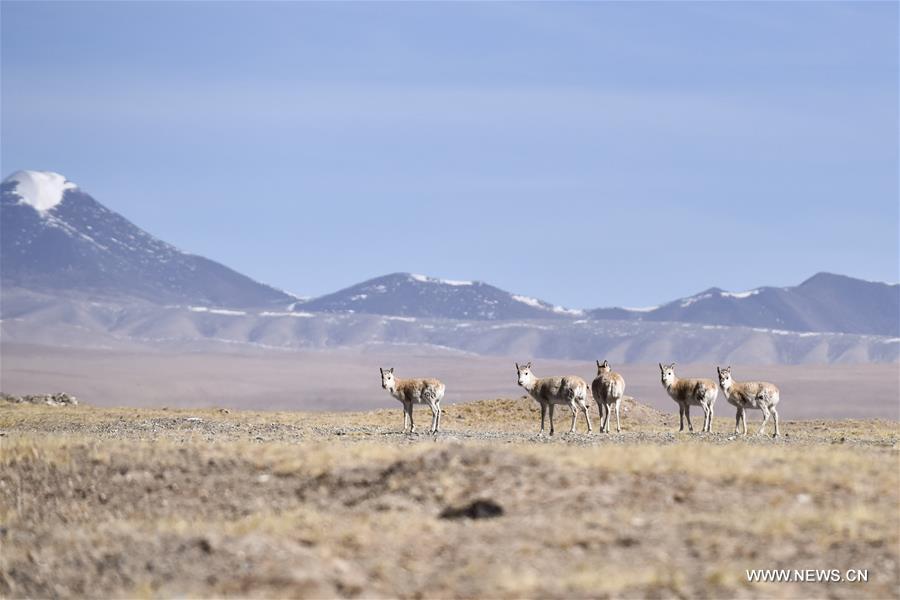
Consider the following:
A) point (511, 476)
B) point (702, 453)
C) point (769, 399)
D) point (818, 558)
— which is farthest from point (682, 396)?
point (818, 558)

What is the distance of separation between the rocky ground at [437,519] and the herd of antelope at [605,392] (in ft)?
Answer: 53.4

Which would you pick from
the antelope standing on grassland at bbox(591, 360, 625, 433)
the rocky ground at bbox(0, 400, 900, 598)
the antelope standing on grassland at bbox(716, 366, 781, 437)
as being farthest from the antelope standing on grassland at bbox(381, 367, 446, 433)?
the rocky ground at bbox(0, 400, 900, 598)

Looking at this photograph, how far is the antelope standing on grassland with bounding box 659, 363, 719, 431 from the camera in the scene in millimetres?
51094

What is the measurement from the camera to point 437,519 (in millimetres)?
26547

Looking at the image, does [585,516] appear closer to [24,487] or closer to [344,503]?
[344,503]

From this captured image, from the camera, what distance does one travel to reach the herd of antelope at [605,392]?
4944 centimetres

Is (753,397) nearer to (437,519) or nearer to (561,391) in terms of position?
(561,391)

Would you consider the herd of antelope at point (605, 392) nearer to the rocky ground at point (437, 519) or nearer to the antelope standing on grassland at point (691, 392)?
the antelope standing on grassland at point (691, 392)

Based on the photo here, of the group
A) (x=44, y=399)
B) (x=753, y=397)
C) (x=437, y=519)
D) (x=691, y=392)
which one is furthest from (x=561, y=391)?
→ (x=44, y=399)

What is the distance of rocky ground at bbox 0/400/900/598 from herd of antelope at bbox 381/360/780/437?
16.3 meters

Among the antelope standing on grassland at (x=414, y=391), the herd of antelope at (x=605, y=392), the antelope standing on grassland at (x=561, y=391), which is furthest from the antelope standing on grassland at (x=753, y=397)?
the antelope standing on grassland at (x=414, y=391)

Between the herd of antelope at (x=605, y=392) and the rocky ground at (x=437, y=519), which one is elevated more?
the herd of antelope at (x=605, y=392)

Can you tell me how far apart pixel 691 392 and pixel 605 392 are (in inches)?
146

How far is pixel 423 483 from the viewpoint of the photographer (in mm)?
28516
